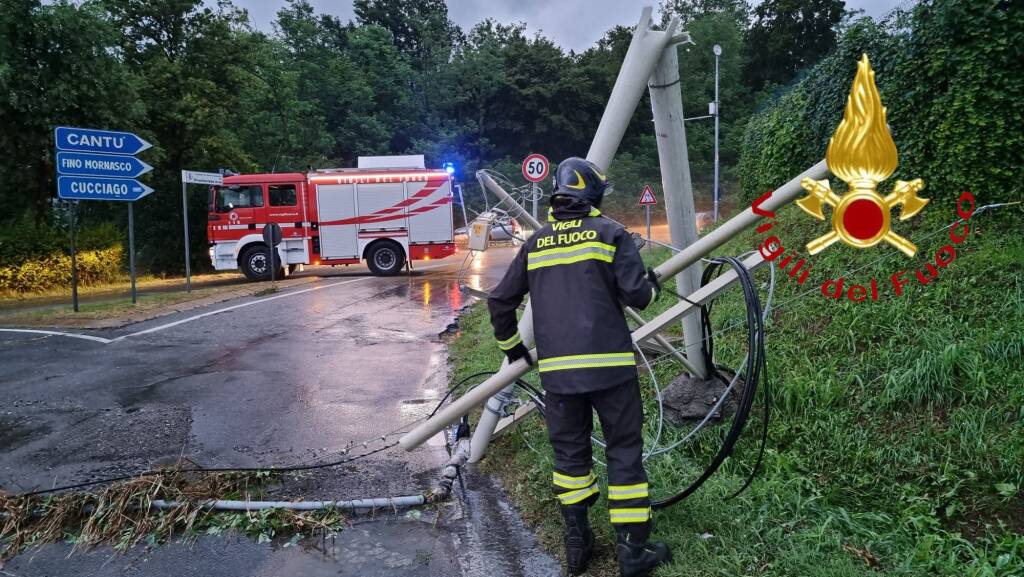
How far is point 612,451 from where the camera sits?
3045mm

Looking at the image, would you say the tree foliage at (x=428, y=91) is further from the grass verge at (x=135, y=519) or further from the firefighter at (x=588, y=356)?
the grass verge at (x=135, y=519)

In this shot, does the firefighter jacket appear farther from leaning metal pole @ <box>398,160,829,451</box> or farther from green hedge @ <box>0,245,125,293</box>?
green hedge @ <box>0,245,125,293</box>

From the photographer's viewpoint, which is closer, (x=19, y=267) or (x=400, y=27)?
(x=19, y=267)

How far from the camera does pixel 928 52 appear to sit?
5.28 meters

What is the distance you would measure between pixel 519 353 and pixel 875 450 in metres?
2.12

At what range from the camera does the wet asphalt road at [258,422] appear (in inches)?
135

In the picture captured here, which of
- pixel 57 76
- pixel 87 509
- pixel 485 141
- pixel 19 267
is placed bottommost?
pixel 87 509

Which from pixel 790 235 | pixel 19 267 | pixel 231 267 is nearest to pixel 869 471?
pixel 790 235

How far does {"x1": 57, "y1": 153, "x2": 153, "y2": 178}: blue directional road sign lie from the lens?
11.4 metres

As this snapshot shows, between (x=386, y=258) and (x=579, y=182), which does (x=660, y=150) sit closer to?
(x=579, y=182)

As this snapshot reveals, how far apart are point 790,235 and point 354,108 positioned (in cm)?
3233

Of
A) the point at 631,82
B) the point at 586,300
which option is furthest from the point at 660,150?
the point at 586,300

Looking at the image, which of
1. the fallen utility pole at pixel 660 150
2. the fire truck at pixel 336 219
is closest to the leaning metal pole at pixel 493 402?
the fallen utility pole at pixel 660 150

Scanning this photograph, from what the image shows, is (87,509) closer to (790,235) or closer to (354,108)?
(790,235)
